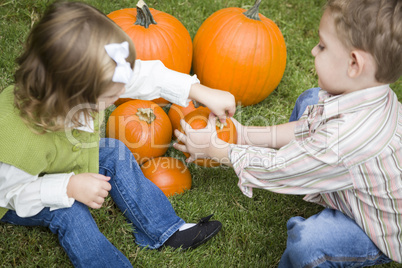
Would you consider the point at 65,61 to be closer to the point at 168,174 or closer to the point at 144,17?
the point at 168,174

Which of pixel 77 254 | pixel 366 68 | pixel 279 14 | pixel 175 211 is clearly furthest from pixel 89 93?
pixel 279 14

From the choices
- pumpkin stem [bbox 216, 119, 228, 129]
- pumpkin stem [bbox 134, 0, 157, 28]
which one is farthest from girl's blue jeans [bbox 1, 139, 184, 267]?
pumpkin stem [bbox 134, 0, 157, 28]

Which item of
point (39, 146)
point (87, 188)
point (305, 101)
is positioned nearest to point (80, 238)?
point (87, 188)

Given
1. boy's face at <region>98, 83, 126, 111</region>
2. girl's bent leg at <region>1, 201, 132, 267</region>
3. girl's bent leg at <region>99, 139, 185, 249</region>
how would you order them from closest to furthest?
boy's face at <region>98, 83, 126, 111</region> → girl's bent leg at <region>1, 201, 132, 267</region> → girl's bent leg at <region>99, 139, 185, 249</region>

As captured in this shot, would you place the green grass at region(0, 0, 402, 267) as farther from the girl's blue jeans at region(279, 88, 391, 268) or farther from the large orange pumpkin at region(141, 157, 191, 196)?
the girl's blue jeans at region(279, 88, 391, 268)

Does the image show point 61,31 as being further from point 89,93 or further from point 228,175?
point 228,175

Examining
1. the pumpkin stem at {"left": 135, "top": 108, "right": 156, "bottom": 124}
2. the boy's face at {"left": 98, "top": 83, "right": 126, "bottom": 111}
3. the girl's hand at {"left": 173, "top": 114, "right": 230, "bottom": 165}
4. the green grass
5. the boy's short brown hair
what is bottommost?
the green grass

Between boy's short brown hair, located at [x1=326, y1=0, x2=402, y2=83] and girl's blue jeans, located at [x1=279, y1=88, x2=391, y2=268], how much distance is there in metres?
0.66

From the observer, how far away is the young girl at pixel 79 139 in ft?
4.55

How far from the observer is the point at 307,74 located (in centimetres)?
312

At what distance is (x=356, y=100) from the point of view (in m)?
1.65

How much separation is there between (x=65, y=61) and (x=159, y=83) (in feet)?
2.01

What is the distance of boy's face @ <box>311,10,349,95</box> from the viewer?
Answer: 1664mm

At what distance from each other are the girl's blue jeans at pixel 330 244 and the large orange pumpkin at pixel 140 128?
2.99ft
